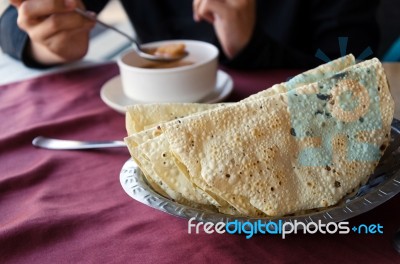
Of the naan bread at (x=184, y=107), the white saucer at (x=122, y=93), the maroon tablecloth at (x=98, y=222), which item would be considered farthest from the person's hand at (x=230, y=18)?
the naan bread at (x=184, y=107)

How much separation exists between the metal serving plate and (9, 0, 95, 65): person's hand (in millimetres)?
482

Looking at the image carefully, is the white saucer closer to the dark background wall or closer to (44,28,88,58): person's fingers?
(44,28,88,58): person's fingers

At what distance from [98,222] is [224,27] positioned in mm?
592

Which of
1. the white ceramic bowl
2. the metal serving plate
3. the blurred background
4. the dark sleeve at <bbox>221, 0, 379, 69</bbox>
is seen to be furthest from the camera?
the blurred background

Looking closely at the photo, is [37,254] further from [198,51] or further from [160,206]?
[198,51]

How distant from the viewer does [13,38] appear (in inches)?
39.9

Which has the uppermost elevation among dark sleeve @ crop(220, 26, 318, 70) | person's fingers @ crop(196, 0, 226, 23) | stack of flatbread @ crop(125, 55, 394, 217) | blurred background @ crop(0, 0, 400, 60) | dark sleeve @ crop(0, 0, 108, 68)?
stack of flatbread @ crop(125, 55, 394, 217)

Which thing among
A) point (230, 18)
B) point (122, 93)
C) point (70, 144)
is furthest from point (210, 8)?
point (70, 144)

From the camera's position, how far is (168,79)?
0.73m

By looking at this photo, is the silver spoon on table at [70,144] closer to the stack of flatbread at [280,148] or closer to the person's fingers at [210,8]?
the stack of flatbread at [280,148]

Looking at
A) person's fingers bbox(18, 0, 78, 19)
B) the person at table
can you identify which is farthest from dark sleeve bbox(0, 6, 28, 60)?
person's fingers bbox(18, 0, 78, 19)

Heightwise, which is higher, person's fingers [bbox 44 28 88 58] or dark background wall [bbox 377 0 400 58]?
person's fingers [bbox 44 28 88 58]

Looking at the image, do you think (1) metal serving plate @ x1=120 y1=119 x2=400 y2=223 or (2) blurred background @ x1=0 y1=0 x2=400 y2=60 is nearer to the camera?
(1) metal serving plate @ x1=120 y1=119 x2=400 y2=223

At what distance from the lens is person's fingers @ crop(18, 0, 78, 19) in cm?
83
